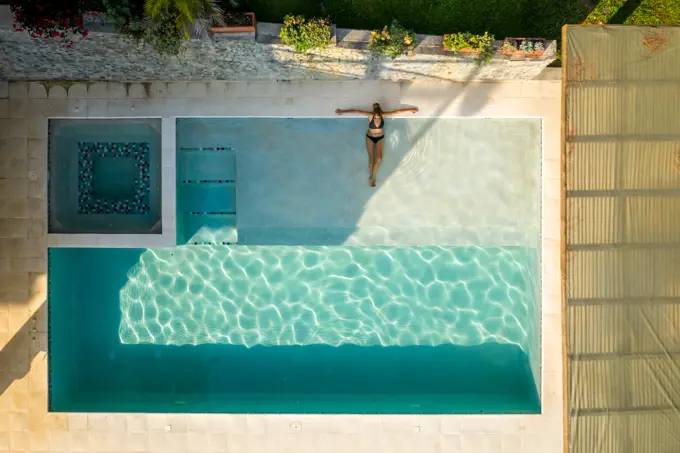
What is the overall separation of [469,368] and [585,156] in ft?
18.6

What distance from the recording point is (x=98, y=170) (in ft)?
37.3

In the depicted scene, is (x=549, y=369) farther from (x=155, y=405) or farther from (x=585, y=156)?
(x=155, y=405)

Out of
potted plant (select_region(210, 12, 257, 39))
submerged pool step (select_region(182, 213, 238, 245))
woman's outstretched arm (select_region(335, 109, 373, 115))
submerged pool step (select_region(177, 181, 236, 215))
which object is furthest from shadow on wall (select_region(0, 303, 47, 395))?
woman's outstretched arm (select_region(335, 109, 373, 115))

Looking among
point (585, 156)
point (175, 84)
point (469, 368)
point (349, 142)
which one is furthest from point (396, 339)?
point (175, 84)

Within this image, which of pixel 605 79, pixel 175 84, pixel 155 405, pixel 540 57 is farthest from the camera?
pixel 155 405

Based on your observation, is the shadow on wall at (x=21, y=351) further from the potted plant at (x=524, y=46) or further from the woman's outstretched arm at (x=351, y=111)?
the potted plant at (x=524, y=46)

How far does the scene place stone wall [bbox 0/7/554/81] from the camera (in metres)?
9.41

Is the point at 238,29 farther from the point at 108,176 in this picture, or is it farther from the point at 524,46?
the point at 524,46

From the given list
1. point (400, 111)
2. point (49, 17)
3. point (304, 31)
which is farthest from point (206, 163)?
point (400, 111)

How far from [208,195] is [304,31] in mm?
→ 4380

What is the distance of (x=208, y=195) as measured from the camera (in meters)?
11.3

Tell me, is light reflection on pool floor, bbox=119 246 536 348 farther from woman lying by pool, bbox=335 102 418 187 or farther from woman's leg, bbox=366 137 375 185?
woman lying by pool, bbox=335 102 418 187

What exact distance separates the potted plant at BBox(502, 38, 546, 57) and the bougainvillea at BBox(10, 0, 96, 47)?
7.97 m

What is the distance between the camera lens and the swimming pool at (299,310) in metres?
11.2
